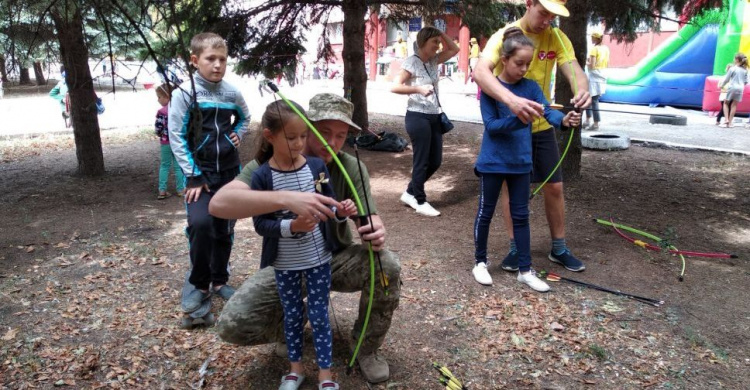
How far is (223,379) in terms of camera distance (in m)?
2.69

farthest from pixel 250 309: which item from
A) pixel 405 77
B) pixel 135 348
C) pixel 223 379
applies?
pixel 405 77

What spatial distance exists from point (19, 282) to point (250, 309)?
2.30m

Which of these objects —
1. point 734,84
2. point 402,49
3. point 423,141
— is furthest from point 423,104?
point 402,49

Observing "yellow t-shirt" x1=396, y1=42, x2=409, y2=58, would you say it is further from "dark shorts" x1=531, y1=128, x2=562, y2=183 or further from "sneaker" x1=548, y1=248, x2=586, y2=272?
"sneaker" x1=548, y1=248, x2=586, y2=272

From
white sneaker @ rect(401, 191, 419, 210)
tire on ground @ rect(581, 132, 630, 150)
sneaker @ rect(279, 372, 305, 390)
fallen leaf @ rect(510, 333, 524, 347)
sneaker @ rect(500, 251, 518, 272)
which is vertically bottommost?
fallen leaf @ rect(510, 333, 524, 347)

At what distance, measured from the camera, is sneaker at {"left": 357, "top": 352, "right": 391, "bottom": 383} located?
8.64 feet

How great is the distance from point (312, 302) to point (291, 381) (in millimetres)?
389

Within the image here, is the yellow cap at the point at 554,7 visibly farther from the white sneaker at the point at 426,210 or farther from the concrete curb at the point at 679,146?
the concrete curb at the point at 679,146

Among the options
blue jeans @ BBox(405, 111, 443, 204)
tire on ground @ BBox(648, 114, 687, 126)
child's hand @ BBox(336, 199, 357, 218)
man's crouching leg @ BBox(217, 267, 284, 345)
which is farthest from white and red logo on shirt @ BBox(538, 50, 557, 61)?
tire on ground @ BBox(648, 114, 687, 126)

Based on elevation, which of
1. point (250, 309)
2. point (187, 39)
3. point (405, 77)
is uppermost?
point (187, 39)

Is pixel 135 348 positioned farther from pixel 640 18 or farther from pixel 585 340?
pixel 640 18

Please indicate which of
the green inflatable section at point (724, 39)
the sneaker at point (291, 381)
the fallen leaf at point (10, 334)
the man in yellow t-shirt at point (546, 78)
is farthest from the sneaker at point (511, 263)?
the green inflatable section at point (724, 39)

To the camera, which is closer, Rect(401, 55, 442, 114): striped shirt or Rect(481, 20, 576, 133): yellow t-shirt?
Rect(481, 20, 576, 133): yellow t-shirt

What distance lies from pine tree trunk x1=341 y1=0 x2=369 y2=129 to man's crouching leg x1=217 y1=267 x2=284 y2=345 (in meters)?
6.42
